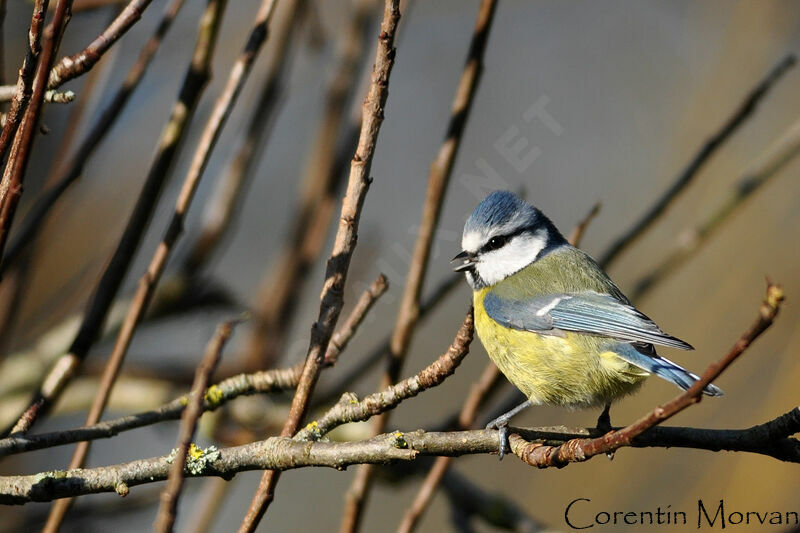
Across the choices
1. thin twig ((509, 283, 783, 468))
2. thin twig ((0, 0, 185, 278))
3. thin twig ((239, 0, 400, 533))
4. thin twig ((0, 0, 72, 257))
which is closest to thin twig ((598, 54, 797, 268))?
thin twig ((509, 283, 783, 468))

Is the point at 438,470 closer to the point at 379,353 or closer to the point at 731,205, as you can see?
the point at 379,353

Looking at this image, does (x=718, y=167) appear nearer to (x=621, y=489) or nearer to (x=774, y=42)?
(x=774, y=42)

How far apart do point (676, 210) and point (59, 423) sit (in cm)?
272

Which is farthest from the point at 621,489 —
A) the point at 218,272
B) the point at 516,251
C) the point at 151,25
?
the point at 151,25

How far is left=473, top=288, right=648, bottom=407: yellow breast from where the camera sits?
1.67 meters

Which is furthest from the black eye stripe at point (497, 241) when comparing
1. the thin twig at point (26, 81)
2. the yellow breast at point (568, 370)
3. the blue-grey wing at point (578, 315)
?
the thin twig at point (26, 81)

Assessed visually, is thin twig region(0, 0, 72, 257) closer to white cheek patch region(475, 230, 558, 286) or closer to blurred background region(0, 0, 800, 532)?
blurred background region(0, 0, 800, 532)

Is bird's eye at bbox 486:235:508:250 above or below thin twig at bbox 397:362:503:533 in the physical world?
above

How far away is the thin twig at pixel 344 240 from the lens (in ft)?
3.21

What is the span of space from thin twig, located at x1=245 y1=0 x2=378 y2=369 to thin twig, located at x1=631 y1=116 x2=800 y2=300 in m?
0.78

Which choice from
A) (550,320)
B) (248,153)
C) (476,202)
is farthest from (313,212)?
(476,202)

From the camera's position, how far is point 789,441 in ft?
3.40

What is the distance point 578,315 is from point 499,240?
14.4 inches

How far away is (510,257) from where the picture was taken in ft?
6.89
